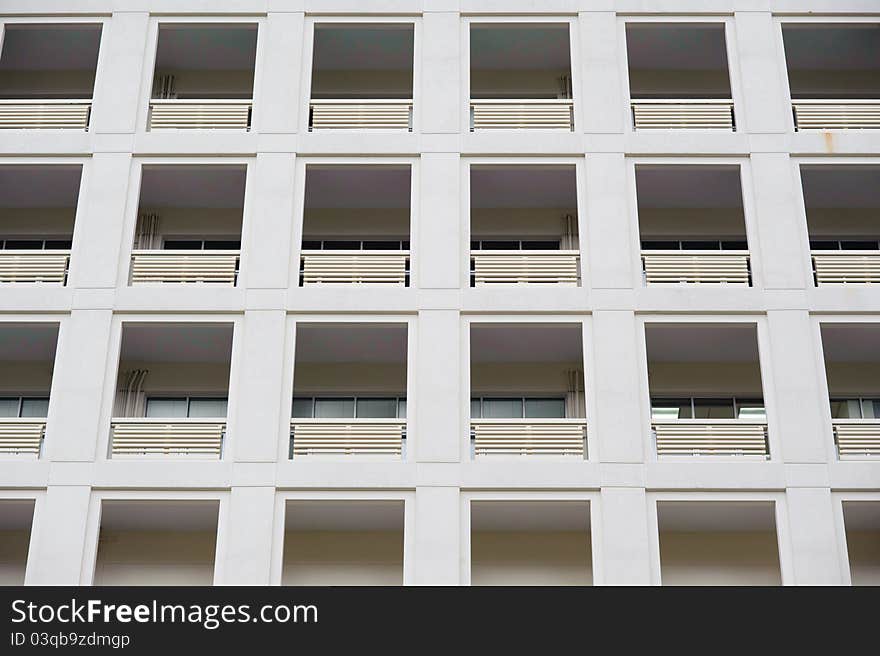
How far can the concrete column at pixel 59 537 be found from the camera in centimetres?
1928

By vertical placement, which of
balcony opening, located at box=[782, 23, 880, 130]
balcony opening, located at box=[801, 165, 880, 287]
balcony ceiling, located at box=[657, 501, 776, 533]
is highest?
balcony opening, located at box=[782, 23, 880, 130]

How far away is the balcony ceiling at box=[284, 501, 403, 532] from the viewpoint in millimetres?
20344

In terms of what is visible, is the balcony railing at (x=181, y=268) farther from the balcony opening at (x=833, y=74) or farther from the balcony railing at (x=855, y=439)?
the balcony opening at (x=833, y=74)

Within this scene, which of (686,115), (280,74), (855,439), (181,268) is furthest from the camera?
(686,115)

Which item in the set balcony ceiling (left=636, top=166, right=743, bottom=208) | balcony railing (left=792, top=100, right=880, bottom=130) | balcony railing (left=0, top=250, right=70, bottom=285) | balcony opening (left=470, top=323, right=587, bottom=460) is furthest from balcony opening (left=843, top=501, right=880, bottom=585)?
balcony railing (left=0, top=250, right=70, bottom=285)

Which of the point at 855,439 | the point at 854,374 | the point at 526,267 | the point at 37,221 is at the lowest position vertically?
the point at 855,439

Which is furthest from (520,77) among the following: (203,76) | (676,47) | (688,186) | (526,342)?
(203,76)

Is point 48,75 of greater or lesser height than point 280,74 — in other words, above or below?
above

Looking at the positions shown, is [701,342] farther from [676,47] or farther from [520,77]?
[520,77]

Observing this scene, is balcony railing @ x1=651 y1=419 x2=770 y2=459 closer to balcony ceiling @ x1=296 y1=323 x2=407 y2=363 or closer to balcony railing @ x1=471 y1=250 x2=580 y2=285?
balcony railing @ x1=471 y1=250 x2=580 y2=285

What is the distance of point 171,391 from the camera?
76.7ft

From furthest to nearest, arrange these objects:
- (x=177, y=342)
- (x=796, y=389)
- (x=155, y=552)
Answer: (x=177, y=342) → (x=155, y=552) → (x=796, y=389)

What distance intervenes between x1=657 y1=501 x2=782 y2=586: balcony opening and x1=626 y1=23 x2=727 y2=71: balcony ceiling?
32.3ft

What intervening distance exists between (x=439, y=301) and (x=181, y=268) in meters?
4.90
